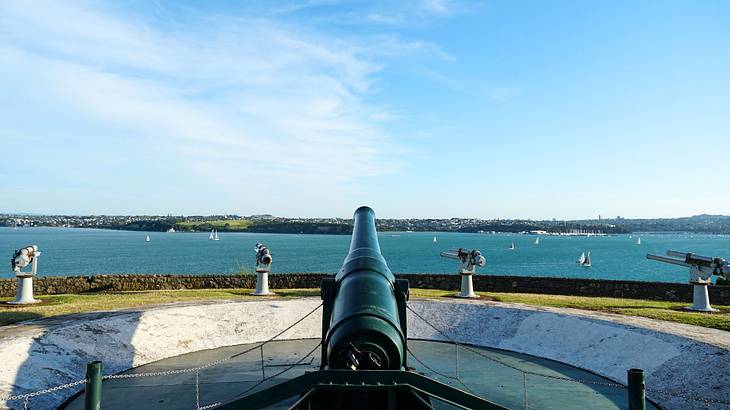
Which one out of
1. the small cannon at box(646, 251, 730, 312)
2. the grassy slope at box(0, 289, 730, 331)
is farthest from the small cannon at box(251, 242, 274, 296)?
the small cannon at box(646, 251, 730, 312)

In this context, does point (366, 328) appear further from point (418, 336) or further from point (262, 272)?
point (262, 272)

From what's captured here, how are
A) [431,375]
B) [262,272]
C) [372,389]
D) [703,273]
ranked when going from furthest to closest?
[262,272] → [703,273] → [431,375] → [372,389]

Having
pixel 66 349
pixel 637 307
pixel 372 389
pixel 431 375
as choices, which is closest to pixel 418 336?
pixel 431 375

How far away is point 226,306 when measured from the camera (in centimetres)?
1384

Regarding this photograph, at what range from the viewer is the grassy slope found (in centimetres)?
1251

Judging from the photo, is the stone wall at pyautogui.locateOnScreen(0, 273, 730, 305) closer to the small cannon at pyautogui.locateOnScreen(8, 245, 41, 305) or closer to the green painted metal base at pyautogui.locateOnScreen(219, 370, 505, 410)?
the small cannon at pyautogui.locateOnScreen(8, 245, 41, 305)

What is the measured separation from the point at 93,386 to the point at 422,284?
1549 cm

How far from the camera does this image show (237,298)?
15586 mm

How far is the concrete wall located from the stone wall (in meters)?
4.47

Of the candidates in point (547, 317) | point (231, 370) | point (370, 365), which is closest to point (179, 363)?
point (231, 370)

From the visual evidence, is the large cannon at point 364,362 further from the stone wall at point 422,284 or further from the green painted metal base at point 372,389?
the stone wall at point 422,284

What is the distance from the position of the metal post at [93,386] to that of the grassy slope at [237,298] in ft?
26.0

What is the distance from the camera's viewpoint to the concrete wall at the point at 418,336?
8.91 metres

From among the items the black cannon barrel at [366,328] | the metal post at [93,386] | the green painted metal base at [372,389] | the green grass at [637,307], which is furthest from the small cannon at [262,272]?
the green painted metal base at [372,389]
